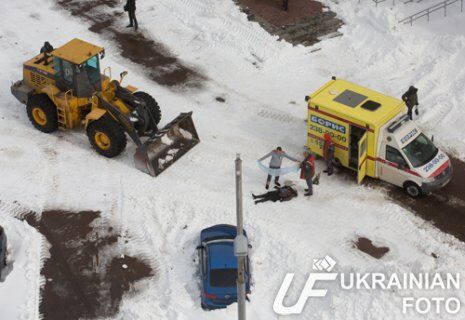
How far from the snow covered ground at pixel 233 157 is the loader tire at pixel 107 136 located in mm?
346

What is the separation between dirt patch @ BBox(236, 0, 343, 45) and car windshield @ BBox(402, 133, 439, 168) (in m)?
7.51

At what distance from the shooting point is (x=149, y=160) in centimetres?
1975

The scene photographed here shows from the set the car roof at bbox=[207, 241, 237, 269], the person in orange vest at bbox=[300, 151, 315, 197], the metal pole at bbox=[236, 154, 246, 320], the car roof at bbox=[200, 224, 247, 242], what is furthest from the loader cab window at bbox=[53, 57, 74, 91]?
the metal pole at bbox=[236, 154, 246, 320]

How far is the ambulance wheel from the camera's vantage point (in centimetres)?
1895

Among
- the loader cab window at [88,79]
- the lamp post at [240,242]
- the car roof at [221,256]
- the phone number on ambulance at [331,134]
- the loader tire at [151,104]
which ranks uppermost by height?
the lamp post at [240,242]

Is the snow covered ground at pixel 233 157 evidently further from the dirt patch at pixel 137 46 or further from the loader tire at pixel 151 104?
the loader tire at pixel 151 104

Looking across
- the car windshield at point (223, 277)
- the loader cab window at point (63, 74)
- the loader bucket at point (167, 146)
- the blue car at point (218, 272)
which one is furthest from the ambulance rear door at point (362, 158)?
the loader cab window at point (63, 74)

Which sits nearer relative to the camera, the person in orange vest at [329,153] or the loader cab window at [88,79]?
the person in orange vest at [329,153]

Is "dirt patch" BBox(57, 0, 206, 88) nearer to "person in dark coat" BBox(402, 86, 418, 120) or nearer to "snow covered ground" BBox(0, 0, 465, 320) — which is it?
"snow covered ground" BBox(0, 0, 465, 320)

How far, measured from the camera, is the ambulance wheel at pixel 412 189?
19.0 metres

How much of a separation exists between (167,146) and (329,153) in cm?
449

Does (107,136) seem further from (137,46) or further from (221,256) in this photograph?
(137,46)

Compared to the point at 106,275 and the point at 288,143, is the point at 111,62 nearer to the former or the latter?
the point at 288,143

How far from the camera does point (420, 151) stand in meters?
19.2
